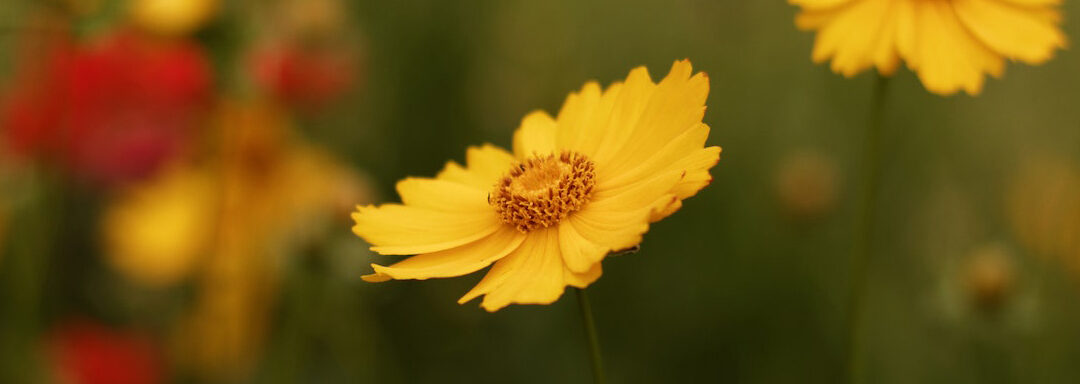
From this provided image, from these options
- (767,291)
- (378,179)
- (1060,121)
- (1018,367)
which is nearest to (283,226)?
(378,179)

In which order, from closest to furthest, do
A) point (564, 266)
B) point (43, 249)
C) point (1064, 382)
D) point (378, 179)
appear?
1. point (564, 266)
2. point (43, 249)
3. point (1064, 382)
4. point (378, 179)

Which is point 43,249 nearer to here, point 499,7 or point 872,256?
point 499,7

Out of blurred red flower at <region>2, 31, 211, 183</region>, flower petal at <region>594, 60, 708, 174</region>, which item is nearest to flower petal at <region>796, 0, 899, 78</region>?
flower petal at <region>594, 60, 708, 174</region>

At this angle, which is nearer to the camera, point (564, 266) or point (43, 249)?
point (564, 266)

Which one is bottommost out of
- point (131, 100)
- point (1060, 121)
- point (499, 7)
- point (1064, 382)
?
point (1064, 382)

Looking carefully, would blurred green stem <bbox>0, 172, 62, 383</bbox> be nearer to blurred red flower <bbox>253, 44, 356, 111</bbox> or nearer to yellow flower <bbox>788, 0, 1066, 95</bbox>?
blurred red flower <bbox>253, 44, 356, 111</bbox>

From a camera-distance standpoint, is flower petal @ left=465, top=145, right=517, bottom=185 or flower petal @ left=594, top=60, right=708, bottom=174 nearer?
flower petal @ left=594, top=60, right=708, bottom=174

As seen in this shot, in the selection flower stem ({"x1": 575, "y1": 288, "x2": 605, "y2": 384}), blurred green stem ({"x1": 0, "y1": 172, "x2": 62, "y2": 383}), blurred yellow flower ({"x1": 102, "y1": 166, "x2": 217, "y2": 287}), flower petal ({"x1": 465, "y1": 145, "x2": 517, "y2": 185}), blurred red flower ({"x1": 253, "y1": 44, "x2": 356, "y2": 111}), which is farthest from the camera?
blurred yellow flower ({"x1": 102, "y1": 166, "x2": 217, "y2": 287})
